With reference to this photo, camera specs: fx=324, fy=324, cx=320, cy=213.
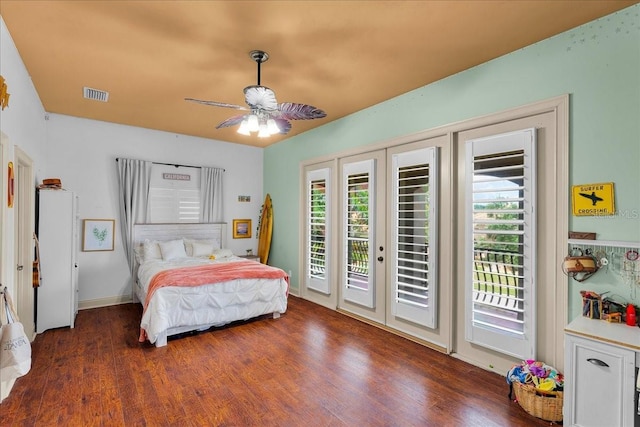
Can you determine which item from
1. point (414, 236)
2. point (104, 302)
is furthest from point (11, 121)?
point (414, 236)

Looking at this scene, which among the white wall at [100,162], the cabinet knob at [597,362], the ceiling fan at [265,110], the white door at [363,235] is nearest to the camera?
the cabinet knob at [597,362]

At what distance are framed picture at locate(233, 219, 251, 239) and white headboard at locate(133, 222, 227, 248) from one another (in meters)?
0.23

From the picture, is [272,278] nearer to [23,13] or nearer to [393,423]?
[393,423]

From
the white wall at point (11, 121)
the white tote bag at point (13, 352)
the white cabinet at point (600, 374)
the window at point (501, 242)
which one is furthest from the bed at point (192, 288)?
the white cabinet at point (600, 374)

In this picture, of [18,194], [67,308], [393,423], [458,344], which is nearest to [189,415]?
[393,423]

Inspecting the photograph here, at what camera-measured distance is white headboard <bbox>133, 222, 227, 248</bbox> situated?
17.4 feet

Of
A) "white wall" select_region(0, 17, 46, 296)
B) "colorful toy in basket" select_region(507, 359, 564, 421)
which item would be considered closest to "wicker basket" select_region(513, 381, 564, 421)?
"colorful toy in basket" select_region(507, 359, 564, 421)

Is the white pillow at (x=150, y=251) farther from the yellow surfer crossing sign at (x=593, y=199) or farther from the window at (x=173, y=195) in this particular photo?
the yellow surfer crossing sign at (x=593, y=199)

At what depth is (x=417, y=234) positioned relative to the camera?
363 centimetres

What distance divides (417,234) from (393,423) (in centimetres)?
194

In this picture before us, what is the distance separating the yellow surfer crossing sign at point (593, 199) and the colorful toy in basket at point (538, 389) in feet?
4.03

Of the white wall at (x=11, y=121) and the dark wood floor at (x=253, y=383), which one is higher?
the white wall at (x=11, y=121)

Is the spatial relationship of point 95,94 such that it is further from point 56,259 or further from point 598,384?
point 598,384

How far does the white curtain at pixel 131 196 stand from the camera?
201 inches
